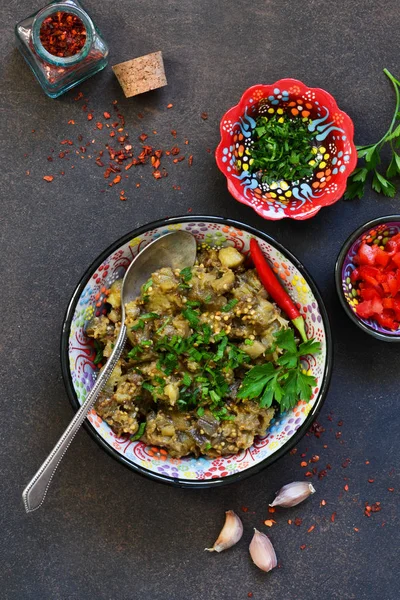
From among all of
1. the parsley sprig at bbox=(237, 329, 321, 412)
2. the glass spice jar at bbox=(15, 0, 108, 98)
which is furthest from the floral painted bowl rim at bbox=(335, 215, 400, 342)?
the glass spice jar at bbox=(15, 0, 108, 98)

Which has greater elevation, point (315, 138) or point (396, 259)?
point (315, 138)

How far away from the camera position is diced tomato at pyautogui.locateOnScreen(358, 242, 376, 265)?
8.84 ft

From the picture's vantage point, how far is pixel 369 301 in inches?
106

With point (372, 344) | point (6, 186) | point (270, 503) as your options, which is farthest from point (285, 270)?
point (6, 186)

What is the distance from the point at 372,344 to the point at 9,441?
1.70 meters

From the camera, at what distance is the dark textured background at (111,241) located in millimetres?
2803

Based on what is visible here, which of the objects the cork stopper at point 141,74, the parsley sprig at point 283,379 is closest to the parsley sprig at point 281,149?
the cork stopper at point 141,74

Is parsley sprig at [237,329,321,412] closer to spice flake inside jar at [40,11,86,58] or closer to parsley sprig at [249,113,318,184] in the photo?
parsley sprig at [249,113,318,184]

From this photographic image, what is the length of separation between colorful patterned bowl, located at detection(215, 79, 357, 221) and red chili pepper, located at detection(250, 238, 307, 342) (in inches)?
8.9

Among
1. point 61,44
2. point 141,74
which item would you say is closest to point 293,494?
point 141,74

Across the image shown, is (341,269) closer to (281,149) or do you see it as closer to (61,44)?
(281,149)

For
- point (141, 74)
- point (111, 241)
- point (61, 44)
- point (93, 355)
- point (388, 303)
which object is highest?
point (61, 44)

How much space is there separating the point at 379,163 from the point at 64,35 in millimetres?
1514

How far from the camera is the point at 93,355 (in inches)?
102
